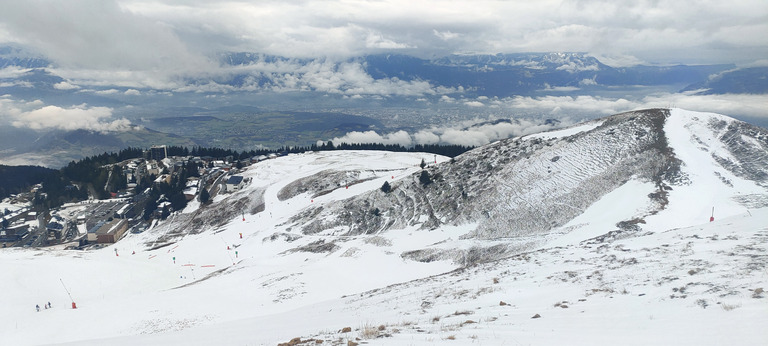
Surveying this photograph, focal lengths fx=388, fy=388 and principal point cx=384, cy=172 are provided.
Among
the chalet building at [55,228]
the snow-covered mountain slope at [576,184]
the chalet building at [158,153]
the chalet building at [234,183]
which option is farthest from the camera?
the chalet building at [158,153]

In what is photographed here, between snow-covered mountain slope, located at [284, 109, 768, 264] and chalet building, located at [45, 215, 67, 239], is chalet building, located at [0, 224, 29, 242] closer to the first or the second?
chalet building, located at [45, 215, 67, 239]

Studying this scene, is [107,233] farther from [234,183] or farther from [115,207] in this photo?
[234,183]

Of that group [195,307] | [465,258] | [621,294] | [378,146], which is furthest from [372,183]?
[378,146]

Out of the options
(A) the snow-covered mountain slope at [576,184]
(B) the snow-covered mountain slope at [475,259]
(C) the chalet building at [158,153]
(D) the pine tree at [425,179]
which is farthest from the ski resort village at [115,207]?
(D) the pine tree at [425,179]

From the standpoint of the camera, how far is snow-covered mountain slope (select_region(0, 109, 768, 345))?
14.4 metres

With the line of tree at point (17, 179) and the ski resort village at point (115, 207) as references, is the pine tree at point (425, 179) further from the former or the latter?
the line of tree at point (17, 179)

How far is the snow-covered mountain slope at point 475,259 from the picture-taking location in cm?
1442

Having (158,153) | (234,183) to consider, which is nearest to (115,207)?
(234,183)

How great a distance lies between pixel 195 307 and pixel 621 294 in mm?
32006

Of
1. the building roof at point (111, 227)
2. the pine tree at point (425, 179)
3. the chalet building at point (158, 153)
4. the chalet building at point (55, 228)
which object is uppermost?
the pine tree at point (425, 179)

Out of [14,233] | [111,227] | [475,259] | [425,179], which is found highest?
[425,179]

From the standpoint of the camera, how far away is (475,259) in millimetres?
42250

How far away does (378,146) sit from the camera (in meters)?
187

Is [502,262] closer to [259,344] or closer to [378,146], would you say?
[259,344]
